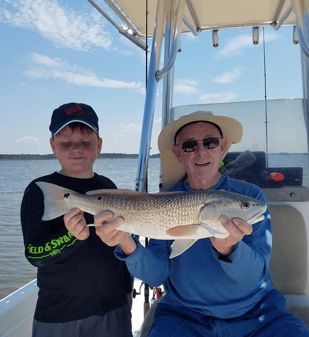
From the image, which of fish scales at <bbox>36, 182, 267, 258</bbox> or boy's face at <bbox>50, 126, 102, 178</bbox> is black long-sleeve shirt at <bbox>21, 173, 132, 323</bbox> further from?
fish scales at <bbox>36, 182, 267, 258</bbox>

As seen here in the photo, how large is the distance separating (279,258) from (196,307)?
1.19 metres

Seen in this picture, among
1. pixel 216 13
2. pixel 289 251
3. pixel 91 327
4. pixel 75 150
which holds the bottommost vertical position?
pixel 91 327

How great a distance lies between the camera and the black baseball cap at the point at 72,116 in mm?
2516

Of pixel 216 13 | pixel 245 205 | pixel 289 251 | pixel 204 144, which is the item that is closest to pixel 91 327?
pixel 245 205

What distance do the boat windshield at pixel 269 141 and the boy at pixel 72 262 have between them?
1.46 metres

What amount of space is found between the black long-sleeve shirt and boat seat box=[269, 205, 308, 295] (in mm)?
1573

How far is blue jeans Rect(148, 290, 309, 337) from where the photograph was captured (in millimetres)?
2078

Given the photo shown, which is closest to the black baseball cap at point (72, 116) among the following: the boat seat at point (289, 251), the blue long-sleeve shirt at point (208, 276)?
the blue long-sleeve shirt at point (208, 276)

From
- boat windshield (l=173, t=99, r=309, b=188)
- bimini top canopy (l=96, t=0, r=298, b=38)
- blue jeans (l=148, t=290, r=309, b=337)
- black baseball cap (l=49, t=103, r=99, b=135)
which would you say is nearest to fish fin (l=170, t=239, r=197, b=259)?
blue jeans (l=148, t=290, r=309, b=337)

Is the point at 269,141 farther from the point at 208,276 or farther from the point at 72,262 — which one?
the point at 72,262

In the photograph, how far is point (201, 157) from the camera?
2424mm

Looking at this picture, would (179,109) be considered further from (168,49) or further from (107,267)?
(107,267)

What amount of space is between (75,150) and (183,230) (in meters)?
1.09

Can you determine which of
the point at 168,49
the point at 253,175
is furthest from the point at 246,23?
the point at 253,175
